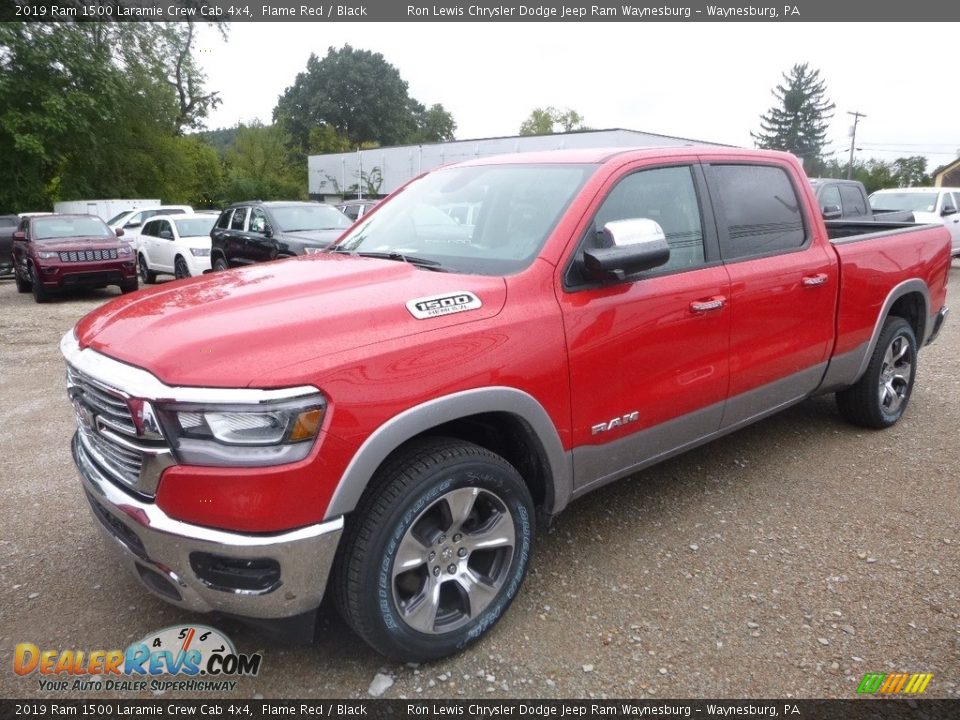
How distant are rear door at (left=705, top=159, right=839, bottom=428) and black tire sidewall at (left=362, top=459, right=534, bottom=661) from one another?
1.45 m

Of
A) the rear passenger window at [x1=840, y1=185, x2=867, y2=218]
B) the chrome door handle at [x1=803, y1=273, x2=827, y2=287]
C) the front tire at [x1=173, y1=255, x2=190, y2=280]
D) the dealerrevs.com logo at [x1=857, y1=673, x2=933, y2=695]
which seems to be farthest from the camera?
the front tire at [x1=173, y1=255, x2=190, y2=280]

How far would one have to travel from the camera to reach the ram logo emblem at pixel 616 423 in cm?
291

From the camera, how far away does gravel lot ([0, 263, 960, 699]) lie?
253 cm

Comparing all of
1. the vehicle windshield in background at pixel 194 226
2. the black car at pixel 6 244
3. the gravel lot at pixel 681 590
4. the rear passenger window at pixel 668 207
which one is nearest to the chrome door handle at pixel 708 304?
the rear passenger window at pixel 668 207

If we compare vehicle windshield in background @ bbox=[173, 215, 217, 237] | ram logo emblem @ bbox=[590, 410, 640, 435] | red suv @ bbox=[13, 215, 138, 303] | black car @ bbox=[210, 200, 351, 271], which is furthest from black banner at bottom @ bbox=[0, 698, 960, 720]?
vehicle windshield in background @ bbox=[173, 215, 217, 237]

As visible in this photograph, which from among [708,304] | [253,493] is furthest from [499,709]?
[708,304]

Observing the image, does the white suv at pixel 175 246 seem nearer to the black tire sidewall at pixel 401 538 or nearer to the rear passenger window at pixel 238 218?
the rear passenger window at pixel 238 218

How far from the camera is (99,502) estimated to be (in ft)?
8.09

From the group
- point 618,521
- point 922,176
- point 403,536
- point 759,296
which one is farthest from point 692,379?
point 922,176

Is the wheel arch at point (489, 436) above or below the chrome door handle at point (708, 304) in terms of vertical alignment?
below

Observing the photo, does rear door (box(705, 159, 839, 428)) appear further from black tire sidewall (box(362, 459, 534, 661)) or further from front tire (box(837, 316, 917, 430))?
black tire sidewall (box(362, 459, 534, 661))

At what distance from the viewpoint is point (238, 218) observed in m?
11.9

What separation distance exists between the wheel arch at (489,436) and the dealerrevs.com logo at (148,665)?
90 centimetres

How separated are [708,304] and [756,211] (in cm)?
85
